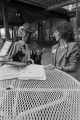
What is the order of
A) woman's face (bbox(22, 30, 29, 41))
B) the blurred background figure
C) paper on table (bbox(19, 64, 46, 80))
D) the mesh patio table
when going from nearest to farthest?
1. the mesh patio table
2. paper on table (bbox(19, 64, 46, 80))
3. the blurred background figure
4. woman's face (bbox(22, 30, 29, 41))

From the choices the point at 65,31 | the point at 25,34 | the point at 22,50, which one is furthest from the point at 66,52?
the point at 25,34

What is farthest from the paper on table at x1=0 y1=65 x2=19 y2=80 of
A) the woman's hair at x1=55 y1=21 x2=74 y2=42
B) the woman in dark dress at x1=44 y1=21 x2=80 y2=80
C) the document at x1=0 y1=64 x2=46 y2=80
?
the woman's hair at x1=55 y1=21 x2=74 y2=42

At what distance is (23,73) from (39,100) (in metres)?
0.22

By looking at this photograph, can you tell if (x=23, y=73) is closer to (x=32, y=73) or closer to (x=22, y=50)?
(x=32, y=73)

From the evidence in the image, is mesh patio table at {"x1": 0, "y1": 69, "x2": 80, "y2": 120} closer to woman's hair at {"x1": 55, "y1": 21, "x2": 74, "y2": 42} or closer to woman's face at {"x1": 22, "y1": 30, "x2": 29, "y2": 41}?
woman's hair at {"x1": 55, "y1": 21, "x2": 74, "y2": 42}

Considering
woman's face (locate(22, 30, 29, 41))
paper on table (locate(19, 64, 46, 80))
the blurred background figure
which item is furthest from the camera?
woman's face (locate(22, 30, 29, 41))

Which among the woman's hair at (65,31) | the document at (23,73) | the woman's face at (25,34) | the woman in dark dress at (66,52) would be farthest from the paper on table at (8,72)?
the woman's face at (25,34)

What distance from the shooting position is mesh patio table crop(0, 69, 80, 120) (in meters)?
0.98

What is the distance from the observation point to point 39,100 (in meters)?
1.04

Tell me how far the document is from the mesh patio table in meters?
0.03

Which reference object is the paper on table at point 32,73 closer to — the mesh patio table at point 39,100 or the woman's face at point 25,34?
the mesh patio table at point 39,100

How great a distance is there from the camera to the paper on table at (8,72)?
1.15 m

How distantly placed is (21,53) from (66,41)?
533 mm

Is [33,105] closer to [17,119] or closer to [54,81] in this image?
[17,119]
